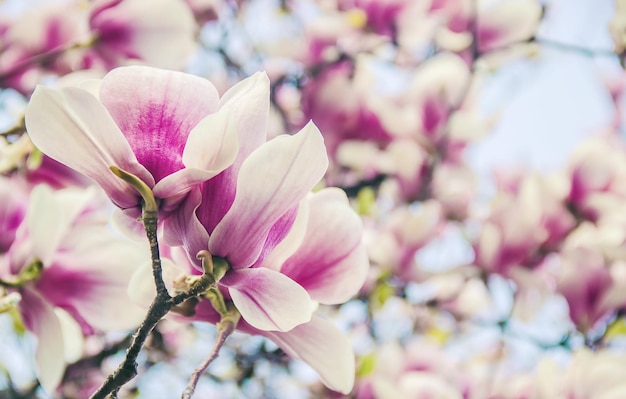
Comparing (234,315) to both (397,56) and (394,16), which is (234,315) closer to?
(394,16)

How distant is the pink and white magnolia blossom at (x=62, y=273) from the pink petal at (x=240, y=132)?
0.21 metres

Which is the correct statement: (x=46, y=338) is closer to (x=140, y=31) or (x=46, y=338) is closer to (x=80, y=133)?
(x=80, y=133)

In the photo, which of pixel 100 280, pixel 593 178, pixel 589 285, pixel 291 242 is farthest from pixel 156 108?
pixel 593 178

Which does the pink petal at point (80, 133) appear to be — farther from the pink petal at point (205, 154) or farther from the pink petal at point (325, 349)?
the pink petal at point (325, 349)

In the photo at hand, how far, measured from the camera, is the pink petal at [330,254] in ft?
1.44

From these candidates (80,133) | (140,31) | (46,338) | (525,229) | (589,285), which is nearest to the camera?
(80,133)

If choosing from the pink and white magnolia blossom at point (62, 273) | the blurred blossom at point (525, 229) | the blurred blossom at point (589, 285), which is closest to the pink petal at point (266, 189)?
the pink and white magnolia blossom at point (62, 273)

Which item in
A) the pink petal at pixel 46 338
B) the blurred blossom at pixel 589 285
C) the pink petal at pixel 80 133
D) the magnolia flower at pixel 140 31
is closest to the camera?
the pink petal at pixel 80 133

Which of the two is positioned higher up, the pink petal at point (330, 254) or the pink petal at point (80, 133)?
the pink petal at point (80, 133)

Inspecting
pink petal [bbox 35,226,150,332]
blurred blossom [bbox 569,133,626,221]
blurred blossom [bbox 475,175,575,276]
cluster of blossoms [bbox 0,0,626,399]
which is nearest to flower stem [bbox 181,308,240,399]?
cluster of blossoms [bbox 0,0,626,399]

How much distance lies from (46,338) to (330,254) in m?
0.27

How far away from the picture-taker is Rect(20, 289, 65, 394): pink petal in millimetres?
546

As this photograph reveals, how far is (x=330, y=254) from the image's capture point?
1.46 ft

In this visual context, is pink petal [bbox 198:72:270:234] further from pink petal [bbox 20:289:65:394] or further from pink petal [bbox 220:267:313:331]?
pink petal [bbox 20:289:65:394]
